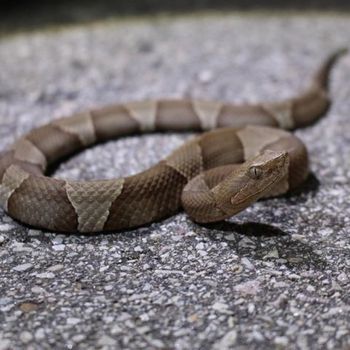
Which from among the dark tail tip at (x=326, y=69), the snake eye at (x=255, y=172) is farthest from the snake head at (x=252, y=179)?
the dark tail tip at (x=326, y=69)

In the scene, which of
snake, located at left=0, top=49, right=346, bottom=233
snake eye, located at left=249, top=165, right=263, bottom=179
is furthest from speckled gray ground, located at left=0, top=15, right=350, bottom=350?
snake eye, located at left=249, top=165, right=263, bottom=179

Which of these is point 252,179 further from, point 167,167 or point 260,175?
point 167,167

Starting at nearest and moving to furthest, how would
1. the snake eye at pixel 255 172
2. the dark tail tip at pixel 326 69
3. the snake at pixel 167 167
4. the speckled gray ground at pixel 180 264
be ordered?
1. the speckled gray ground at pixel 180 264
2. the snake eye at pixel 255 172
3. the snake at pixel 167 167
4. the dark tail tip at pixel 326 69

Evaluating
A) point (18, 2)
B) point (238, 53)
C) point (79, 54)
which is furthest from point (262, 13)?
point (18, 2)

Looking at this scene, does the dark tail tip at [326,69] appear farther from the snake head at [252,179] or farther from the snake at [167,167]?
the snake head at [252,179]

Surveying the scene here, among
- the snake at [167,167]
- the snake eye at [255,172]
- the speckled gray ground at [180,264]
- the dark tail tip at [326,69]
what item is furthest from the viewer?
the dark tail tip at [326,69]

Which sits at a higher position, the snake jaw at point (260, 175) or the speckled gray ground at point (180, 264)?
the snake jaw at point (260, 175)

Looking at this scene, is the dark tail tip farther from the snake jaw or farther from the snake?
the snake jaw
